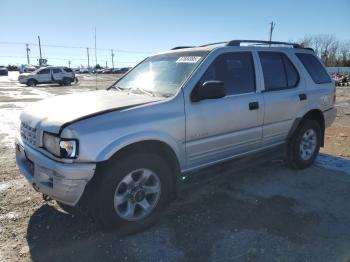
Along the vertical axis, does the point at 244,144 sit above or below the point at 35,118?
below

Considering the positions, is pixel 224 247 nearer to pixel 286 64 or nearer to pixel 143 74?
pixel 143 74

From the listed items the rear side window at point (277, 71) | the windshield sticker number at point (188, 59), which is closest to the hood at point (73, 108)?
the windshield sticker number at point (188, 59)

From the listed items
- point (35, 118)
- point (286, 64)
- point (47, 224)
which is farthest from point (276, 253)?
point (286, 64)

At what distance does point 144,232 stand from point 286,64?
10.7 feet

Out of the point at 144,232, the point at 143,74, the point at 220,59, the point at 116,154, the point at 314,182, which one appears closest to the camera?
the point at 116,154

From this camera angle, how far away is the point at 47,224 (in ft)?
12.3

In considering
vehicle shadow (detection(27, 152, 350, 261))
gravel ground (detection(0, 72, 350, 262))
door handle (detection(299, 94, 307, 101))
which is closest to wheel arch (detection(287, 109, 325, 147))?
door handle (detection(299, 94, 307, 101))

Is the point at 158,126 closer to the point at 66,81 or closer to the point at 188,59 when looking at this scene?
the point at 188,59

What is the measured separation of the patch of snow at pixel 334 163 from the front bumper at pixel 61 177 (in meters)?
4.25

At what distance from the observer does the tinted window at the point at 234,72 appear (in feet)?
13.7

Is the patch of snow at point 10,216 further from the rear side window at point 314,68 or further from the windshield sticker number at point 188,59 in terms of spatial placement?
the rear side window at point 314,68

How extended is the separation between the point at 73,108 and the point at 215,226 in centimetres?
193

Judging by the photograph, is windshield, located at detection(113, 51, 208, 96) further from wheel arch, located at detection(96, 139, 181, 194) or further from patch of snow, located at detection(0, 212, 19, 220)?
patch of snow, located at detection(0, 212, 19, 220)

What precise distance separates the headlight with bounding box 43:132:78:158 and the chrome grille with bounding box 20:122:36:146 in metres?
0.34
